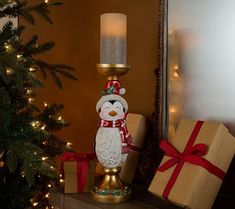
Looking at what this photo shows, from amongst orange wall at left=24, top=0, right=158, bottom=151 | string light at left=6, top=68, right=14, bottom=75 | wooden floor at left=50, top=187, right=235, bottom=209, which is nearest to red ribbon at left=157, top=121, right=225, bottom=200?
wooden floor at left=50, top=187, right=235, bottom=209

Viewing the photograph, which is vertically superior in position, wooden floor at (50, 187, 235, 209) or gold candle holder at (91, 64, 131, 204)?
gold candle holder at (91, 64, 131, 204)

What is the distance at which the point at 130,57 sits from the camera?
1723 mm

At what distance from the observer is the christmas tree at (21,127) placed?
4.17 feet

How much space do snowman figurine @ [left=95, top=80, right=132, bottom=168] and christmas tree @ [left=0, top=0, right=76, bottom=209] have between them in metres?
0.21

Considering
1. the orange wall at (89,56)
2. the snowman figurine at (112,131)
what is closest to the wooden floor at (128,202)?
the snowman figurine at (112,131)

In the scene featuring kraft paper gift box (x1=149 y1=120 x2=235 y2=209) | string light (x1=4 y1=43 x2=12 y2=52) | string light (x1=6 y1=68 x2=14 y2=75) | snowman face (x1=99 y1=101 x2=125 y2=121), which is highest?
string light (x1=4 y1=43 x2=12 y2=52)

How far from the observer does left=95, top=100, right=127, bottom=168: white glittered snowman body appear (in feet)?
4.29

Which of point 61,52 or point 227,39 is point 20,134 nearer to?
point 227,39

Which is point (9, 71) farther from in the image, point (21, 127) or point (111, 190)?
point (111, 190)

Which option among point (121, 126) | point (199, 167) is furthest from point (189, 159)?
point (121, 126)

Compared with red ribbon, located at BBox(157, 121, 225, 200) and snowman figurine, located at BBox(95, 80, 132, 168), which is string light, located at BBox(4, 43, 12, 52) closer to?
snowman figurine, located at BBox(95, 80, 132, 168)

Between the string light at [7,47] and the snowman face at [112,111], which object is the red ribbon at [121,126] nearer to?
the snowman face at [112,111]

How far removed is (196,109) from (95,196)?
47 centimetres

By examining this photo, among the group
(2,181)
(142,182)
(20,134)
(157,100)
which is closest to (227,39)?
(157,100)
